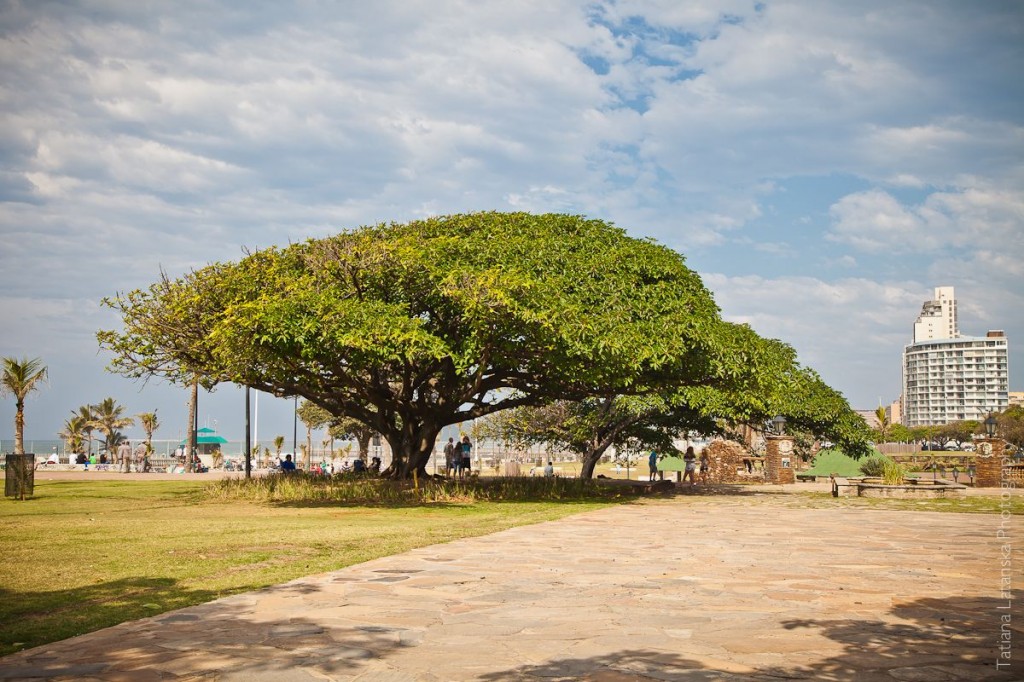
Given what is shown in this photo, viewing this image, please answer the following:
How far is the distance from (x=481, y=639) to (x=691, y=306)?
16.4 metres

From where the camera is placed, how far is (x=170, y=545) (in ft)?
36.4

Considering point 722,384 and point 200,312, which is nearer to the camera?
point 200,312

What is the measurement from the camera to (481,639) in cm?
607

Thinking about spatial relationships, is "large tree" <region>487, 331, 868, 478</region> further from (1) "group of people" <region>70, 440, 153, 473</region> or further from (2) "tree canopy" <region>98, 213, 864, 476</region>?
(1) "group of people" <region>70, 440, 153, 473</region>

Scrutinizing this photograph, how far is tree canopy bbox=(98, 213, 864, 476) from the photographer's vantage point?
1786cm

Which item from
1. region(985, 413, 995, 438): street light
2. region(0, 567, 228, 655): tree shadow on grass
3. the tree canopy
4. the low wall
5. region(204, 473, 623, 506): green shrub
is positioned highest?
the tree canopy

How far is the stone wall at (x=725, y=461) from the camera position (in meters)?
38.2

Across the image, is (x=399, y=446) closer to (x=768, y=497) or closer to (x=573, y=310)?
(x=573, y=310)

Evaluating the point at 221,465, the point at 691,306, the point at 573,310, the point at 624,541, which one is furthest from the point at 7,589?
the point at 221,465

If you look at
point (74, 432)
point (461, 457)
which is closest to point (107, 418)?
point (74, 432)

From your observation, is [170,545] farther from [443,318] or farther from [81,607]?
[443,318]

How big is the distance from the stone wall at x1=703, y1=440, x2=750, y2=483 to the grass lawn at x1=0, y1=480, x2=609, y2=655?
64.1 ft

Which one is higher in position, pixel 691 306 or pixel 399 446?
pixel 691 306

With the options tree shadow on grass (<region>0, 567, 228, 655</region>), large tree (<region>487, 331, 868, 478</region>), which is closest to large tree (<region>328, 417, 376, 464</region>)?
large tree (<region>487, 331, 868, 478</region>)
